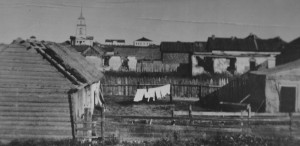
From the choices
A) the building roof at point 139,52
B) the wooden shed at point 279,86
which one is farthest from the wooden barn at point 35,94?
the building roof at point 139,52

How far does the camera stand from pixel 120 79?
28188 millimetres

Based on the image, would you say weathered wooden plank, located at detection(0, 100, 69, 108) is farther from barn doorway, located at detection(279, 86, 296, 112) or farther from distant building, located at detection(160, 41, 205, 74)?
distant building, located at detection(160, 41, 205, 74)

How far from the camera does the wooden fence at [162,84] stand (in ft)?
89.1

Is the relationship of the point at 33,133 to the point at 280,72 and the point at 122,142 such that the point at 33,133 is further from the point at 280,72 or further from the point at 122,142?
the point at 280,72

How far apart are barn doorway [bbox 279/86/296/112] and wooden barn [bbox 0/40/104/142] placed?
12.0 meters

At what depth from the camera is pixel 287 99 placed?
1969 cm

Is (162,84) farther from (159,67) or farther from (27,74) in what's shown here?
(159,67)

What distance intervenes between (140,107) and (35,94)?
1043 centimetres

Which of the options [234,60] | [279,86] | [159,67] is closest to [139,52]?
[159,67]

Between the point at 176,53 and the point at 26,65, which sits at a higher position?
the point at 176,53

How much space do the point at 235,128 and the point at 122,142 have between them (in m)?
4.51

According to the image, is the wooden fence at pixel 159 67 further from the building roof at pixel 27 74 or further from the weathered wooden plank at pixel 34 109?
the weathered wooden plank at pixel 34 109

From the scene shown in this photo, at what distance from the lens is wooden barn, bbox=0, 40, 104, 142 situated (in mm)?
12758

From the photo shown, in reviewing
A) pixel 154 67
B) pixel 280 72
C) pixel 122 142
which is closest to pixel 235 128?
pixel 122 142
